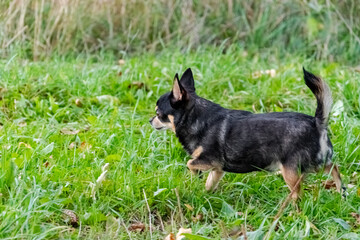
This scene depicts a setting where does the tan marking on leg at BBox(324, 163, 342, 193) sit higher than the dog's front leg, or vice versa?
the tan marking on leg at BBox(324, 163, 342, 193)

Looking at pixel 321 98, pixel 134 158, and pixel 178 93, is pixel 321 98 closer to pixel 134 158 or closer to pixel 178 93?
pixel 178 93

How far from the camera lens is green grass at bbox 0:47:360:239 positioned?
336cm

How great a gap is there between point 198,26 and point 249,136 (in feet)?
14.9

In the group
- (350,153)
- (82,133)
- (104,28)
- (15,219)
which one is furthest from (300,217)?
(104,28)

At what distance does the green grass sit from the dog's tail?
460 mm

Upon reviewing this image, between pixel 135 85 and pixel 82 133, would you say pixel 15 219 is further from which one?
pixel 135 85

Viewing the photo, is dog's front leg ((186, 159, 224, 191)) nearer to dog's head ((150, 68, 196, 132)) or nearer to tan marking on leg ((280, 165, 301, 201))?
dog's head ((150, 68, 196, 132))

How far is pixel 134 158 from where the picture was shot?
4.09m

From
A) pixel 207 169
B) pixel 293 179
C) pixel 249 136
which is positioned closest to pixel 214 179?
pixel 207 169

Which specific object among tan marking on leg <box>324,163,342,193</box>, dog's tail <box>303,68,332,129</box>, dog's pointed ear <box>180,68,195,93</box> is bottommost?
tan marking on leg <box>324,163,342,193</box>

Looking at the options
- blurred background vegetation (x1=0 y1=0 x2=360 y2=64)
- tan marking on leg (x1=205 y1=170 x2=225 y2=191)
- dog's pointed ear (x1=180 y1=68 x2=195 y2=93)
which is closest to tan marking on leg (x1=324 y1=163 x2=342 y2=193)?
tan marking on leg (x1=205 y1=170 x2=225 y2=191)

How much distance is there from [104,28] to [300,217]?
529cm

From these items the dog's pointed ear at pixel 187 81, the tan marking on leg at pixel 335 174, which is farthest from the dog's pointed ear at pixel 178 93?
the tan marking on leg at pixel 335 174

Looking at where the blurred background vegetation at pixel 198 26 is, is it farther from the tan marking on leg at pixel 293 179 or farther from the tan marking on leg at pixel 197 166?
the tan marking on leg at pixel 293 179
